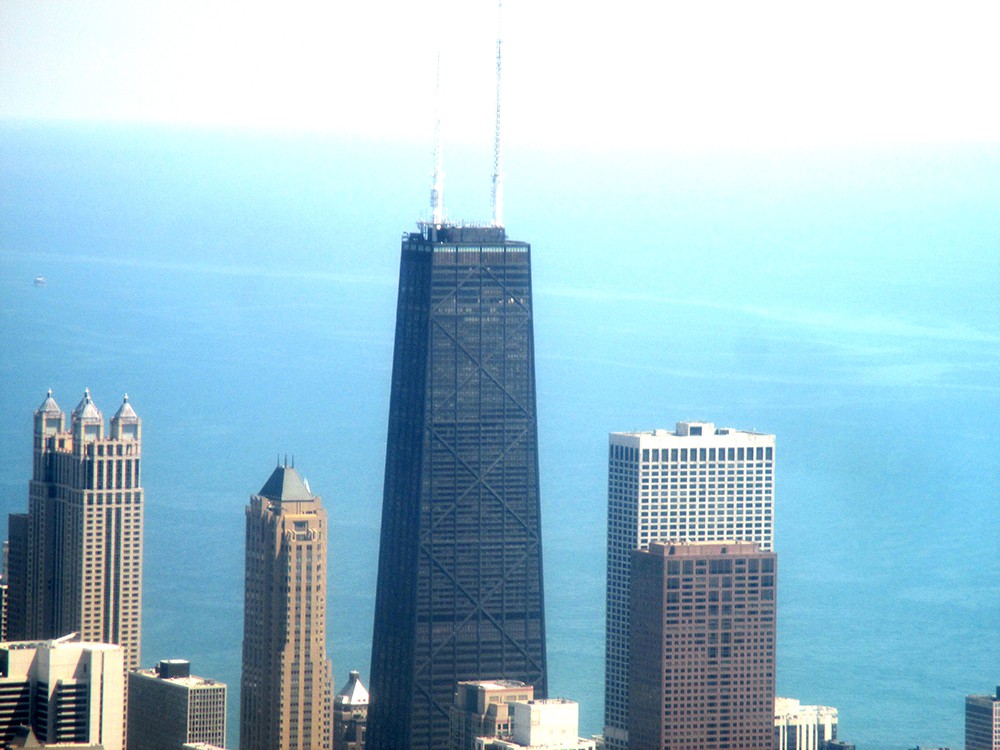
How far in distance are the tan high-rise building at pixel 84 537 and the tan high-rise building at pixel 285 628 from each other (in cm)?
113

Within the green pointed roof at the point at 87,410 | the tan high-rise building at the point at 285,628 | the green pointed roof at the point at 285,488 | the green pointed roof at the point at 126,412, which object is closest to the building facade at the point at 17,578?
the green pointed roof at the point at 87,410

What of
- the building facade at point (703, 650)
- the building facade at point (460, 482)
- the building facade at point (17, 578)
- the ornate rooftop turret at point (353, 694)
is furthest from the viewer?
the ornate rooftop turret at point (353, 694)

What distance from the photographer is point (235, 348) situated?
30312 mm

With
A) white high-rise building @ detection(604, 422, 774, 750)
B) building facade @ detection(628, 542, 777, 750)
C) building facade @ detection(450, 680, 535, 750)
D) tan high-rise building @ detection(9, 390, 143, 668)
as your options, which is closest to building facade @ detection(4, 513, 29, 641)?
tan high-rise building @ detection(9, 390, 143, 668)

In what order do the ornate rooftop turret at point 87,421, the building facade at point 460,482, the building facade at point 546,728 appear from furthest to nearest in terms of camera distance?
the ornate rooftop turret at point 87,421
the building facade at point 460,482
the building facade at point 546,728

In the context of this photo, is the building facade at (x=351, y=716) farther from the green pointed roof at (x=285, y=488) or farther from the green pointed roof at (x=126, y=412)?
the green pointed roof at (x=126, y=412)

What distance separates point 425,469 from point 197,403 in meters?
5.77

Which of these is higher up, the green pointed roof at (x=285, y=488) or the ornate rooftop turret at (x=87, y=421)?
the ornate rooftop turret at (x=87, y=421)

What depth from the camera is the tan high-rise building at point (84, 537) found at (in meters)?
24.5

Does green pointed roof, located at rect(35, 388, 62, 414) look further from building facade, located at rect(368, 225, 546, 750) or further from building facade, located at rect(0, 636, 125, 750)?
building facade, located at rect(0, 636, 125, 750)

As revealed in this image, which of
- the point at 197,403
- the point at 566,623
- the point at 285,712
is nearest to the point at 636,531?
the point at 566,623

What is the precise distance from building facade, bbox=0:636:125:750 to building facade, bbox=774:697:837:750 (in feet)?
19.0

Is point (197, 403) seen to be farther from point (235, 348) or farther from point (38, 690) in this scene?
point (38, 690)

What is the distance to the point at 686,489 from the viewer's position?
85.5ft
